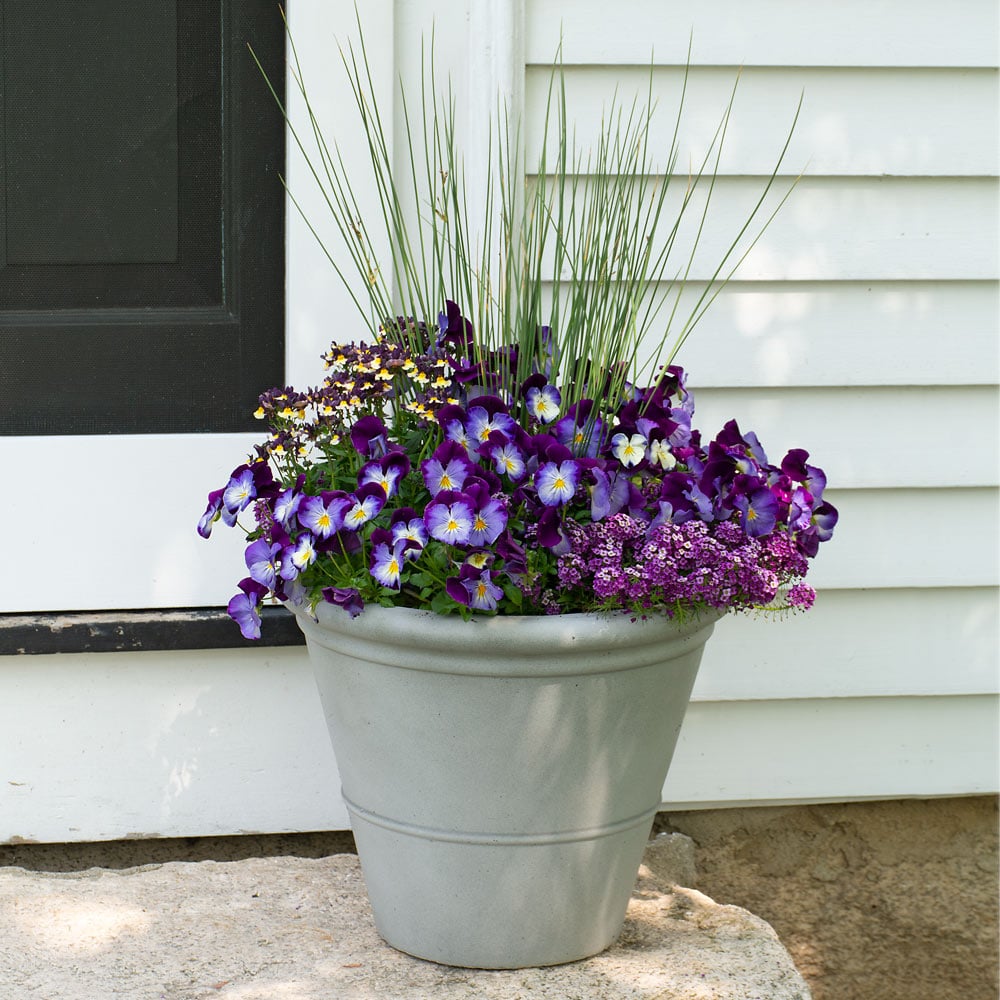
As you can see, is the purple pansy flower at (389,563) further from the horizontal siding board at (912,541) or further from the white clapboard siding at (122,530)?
the horizontal siding board at (912,541)

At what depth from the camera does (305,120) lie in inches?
79.4

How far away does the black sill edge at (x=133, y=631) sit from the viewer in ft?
6.56

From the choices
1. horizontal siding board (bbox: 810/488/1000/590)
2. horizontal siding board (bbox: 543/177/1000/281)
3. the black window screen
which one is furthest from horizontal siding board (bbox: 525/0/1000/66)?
horizontal siding board (bbox: 810/488/1000/590)

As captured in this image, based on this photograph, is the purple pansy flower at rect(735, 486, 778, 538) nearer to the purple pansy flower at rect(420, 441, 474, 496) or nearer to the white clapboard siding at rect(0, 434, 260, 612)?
the purple pansy flower at rect(420, 441, 474, 496)

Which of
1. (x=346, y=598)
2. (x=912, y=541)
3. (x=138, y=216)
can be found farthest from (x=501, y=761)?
(x=138, y=216)

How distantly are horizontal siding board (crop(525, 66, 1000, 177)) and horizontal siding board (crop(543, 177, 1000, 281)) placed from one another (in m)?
0.03

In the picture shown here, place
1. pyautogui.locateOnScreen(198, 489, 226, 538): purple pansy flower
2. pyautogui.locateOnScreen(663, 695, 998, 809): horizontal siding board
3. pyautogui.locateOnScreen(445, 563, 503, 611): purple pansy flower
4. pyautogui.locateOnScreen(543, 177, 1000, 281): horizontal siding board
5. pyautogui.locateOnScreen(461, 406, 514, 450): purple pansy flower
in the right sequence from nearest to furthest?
pyautogui.locateOnScreen(445, 563, 503, 611): purple pansy flower < pyautogui.locateOnScreen(461, 406, 514, 450): purple pansy flower < pyautogui.locateOnScreen(198, 489, 226, 538): purple pansy flower < pyautogui.locateOnScreen(543, 177, 1000, 281): horizontal siding board < pyautogui.locateOnScreen(663, 695, 998, 809): horizontal siding board

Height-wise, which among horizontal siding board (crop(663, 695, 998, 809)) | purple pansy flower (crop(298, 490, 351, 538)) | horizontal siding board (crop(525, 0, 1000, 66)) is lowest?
horizontal siding board (crop(663, 695, 998, 809))

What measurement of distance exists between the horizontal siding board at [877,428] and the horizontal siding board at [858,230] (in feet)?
0.70

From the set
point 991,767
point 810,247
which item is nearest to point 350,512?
point 810,247

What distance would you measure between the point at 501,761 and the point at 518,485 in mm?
366

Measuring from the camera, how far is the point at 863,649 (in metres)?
2.23

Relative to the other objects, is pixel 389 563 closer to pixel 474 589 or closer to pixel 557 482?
pixel 474 589

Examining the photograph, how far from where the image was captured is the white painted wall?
2.05 m
